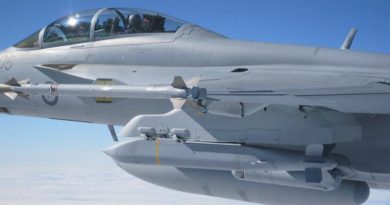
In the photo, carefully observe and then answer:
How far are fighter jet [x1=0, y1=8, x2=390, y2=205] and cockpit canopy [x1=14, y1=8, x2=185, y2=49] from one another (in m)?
0.04

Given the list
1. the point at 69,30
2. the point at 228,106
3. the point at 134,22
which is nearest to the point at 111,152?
the point at 228,106

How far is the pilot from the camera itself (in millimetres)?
8258

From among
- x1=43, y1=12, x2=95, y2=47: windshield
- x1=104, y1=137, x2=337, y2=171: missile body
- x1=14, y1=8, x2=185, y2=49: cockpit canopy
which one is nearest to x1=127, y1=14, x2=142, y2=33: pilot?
x1=14, y1=8, x2=185, y2=49: cockpit canopy

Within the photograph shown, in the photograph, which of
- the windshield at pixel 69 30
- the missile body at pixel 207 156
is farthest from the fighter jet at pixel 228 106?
the windshield at pixel 69 30

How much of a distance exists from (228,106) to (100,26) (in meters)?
3.42

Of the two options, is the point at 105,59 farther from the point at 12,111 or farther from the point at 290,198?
the point at 290,198

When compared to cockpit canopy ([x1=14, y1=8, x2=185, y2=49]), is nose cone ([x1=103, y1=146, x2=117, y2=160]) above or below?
below

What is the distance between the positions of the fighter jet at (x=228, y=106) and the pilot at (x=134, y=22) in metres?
→ 0.02

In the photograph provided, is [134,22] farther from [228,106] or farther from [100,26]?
[228,106]

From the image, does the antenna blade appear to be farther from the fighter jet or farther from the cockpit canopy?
the cockpit canopy

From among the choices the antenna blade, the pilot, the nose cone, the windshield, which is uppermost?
the antenna blade

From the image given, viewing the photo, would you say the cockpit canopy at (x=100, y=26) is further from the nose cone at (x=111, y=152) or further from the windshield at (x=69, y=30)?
the nose cone at (x=111, y=152)

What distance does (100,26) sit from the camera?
27.7ft

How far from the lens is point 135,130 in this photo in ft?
22.1
